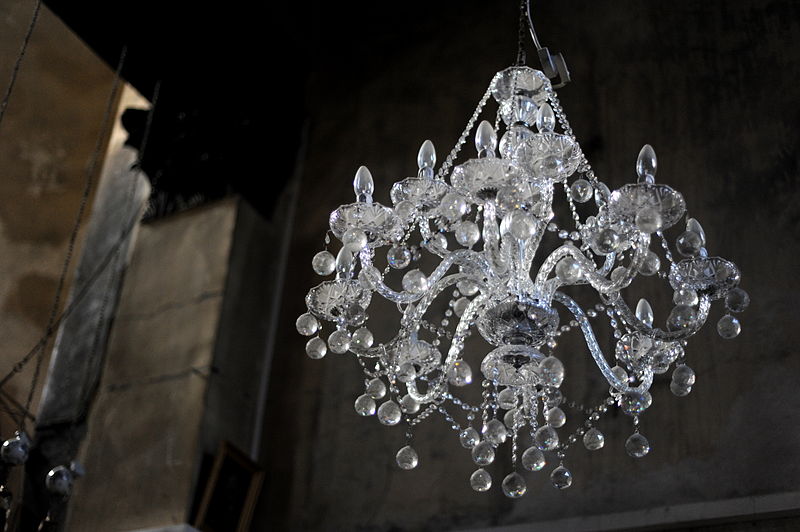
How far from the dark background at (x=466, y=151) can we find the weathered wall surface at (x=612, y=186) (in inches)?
0.5

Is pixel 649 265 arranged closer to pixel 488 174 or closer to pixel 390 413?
pixel 488 174

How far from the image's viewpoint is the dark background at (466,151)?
18.0 ft

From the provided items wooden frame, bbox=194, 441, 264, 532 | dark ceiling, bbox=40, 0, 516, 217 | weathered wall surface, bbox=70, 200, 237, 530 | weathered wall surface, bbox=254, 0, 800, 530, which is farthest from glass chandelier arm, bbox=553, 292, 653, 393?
dark ceiling, bbox=40, 0, 516, 217

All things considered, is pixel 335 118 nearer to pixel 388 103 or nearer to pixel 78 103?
pixel 388 103

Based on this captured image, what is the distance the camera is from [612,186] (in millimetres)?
6336

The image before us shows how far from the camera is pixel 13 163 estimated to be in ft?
24.6

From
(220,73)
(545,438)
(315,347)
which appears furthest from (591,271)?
(220,73)

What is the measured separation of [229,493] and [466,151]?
2.70m

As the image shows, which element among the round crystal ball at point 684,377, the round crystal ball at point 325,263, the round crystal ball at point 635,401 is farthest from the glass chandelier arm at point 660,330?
the round crystal ball at point 325,263

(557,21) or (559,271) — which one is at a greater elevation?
(557,21)

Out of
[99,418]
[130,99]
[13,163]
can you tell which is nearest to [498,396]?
[99,418]

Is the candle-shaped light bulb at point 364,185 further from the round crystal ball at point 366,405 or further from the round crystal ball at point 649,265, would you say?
the round crystal ball at point 649,265

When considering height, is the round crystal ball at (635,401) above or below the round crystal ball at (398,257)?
below

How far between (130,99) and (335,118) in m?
1.78
